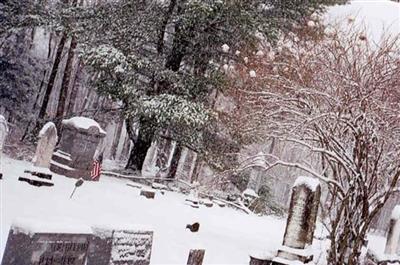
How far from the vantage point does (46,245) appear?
181 inches

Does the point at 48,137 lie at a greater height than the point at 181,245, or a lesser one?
greater

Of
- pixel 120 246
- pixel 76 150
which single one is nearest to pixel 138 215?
pixel 76 150

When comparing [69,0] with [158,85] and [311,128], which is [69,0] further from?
[311,128]

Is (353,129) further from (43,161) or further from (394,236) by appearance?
(43,161)

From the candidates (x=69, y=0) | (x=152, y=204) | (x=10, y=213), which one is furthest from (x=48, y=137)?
(x=69, y=0)

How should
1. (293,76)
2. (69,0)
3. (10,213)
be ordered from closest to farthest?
1. (10,213)
2. (293,76)
3. (69,0)

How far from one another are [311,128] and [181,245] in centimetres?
385

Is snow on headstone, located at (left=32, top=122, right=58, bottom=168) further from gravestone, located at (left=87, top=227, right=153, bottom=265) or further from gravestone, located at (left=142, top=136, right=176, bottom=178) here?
gravestone, located at (left=142, top=136, right=176, bottom=178)

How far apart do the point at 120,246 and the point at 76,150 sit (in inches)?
340

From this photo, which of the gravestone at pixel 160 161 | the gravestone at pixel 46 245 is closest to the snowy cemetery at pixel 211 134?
the gravestone at pixel 46 245

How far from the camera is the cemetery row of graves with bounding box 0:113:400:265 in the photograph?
4.52 metres

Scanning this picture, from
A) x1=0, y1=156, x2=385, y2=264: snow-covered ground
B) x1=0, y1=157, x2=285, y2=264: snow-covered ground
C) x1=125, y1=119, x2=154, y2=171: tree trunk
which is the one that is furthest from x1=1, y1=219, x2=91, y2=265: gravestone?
x1=125, y1=119, x2=154, y2=171: tree trunk

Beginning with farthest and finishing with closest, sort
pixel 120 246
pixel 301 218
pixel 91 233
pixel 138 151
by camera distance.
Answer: pixel 138 151, pixel 301 218, pixel 120 246, pixel 91 233

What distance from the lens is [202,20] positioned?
17172 mm
